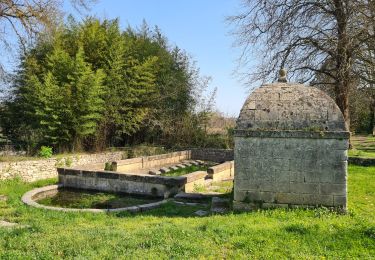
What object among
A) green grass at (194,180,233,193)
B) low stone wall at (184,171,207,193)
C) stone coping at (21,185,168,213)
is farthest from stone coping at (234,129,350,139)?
low stone wall at (184,171,207,193)

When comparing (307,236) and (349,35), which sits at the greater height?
(349,35)

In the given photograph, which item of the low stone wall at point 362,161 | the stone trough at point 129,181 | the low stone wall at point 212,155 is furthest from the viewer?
the low stone wall at point 212,155

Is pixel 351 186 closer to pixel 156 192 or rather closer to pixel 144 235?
pixel 156 192

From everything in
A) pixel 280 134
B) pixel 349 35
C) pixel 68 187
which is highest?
pixel 349 35

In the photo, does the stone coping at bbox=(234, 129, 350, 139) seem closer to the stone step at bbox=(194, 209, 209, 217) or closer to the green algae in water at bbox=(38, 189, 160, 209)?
the stone step at bbox=(194, 209, 209, 217)

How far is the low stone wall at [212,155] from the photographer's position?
19094 mm

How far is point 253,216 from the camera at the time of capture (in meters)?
7.11

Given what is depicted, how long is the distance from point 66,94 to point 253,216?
11056 millimetres

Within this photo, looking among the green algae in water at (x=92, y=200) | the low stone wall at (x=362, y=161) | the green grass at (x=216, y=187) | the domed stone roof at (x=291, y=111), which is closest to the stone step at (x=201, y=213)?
the domed stone roof at (x=291, y=111)

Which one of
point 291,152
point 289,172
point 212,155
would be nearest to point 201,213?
point 289,172

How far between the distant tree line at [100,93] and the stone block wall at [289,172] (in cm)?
996

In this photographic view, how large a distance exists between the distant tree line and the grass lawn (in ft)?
28.9

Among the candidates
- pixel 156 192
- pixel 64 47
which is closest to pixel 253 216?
pixel 156 192

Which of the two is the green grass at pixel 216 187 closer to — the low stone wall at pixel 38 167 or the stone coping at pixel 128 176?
the stone coping at pixel 128 176
